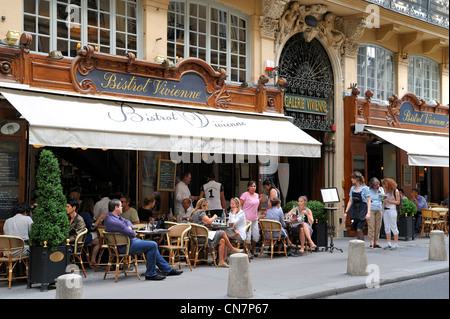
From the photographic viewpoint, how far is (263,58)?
14.9 m

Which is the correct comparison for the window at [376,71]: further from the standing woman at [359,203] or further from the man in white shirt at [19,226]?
the man in white shirt at [19,226]

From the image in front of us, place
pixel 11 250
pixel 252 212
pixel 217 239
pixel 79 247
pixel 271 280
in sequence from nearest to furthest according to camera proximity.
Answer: pixel 11 250 → pixel 271 280 → pixel 79 247 → pixel 217 239 → pixel 252 212

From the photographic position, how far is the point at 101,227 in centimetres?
1033

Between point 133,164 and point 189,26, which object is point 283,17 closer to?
point 189,26

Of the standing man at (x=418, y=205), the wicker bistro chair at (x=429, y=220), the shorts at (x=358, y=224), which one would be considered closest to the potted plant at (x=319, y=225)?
the shorts at (x=358, y=224)

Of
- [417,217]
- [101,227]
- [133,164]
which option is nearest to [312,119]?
[417,217]

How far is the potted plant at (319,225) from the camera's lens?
13.1m

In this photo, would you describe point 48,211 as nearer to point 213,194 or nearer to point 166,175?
point 166,175

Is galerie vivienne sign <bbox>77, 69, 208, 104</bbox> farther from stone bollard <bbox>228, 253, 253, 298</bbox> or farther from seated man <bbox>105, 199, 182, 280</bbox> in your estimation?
stone bollard <bbox>228, 253, 253, 298</bbox>

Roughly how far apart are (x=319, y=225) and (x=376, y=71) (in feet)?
25.6

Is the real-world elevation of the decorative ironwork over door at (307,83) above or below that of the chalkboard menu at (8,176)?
above

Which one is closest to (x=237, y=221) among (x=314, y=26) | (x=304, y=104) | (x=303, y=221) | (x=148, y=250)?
(x=303, y=221)

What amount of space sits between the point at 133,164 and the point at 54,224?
184 inches

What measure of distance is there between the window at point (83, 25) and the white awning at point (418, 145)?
7961 millimetres
